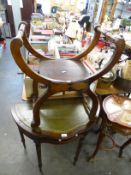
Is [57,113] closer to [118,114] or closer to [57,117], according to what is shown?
[57,117]

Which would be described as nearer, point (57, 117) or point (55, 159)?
point (57, 117)

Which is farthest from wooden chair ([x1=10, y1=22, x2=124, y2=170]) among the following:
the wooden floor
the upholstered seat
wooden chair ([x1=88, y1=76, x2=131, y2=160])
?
the wooden floor

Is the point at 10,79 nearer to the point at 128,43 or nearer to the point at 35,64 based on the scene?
the point at 35,64

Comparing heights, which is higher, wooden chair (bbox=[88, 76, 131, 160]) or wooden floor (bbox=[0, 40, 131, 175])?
wooden chair (bbox=[88, 76, 131, 160])

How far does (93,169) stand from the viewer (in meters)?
1.36

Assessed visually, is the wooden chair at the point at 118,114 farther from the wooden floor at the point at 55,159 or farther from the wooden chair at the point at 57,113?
the wooden floor at the point at 55,159

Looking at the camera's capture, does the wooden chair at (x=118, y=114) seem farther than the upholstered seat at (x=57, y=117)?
Yes

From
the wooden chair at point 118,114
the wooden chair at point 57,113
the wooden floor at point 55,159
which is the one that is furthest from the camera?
the wooden floor at point 55,159

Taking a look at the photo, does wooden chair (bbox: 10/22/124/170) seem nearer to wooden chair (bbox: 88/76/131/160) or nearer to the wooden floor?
wooden chair (bbox: 88/76/131/160)

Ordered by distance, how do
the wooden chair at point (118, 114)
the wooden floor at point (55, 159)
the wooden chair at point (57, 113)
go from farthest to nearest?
the wooden floor at point (55, 159)
the wooden chair at point (118, 114)
the wooden chair at point (57, 113)

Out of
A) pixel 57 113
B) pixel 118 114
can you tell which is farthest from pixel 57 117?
pixel 118 114

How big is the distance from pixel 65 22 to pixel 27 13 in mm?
1972

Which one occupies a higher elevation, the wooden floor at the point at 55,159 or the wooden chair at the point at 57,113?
the wooden chair at the point at 57,113

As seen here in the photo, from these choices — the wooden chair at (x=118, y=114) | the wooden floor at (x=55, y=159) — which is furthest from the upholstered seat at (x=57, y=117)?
the wooden floor at (x=55, y=159)
